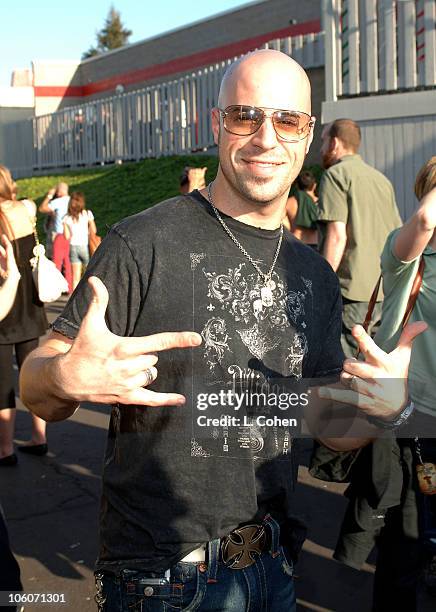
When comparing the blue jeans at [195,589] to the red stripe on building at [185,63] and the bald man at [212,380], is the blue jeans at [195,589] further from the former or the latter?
the red stripe on building at [185,63]

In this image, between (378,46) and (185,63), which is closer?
(378,46)

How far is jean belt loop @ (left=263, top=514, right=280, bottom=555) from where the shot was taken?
211 centimetres

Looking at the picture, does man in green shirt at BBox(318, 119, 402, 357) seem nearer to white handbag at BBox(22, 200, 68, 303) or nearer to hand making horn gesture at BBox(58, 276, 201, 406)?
white handbag at BBox(22, 200, 68, 303)

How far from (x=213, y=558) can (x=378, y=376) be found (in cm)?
61

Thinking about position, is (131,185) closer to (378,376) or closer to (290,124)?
(290,124)

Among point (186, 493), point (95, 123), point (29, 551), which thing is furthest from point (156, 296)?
point (95, 123)

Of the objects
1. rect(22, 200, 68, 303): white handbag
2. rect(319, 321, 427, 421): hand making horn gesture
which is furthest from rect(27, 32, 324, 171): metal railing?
rect(319, 321, 427, 421): hand making horn gesture

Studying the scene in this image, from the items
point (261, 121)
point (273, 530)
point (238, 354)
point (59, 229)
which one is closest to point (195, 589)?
point (273, 530)

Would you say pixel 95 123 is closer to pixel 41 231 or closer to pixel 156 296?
pixel 41 231

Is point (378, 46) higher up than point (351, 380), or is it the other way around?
point (378, 46)

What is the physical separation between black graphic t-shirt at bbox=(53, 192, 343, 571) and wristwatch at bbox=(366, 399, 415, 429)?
0.76 feet

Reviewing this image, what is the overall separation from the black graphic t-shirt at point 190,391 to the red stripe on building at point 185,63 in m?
23.0

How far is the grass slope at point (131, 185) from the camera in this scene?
19094mm

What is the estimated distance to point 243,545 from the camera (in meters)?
2.05
